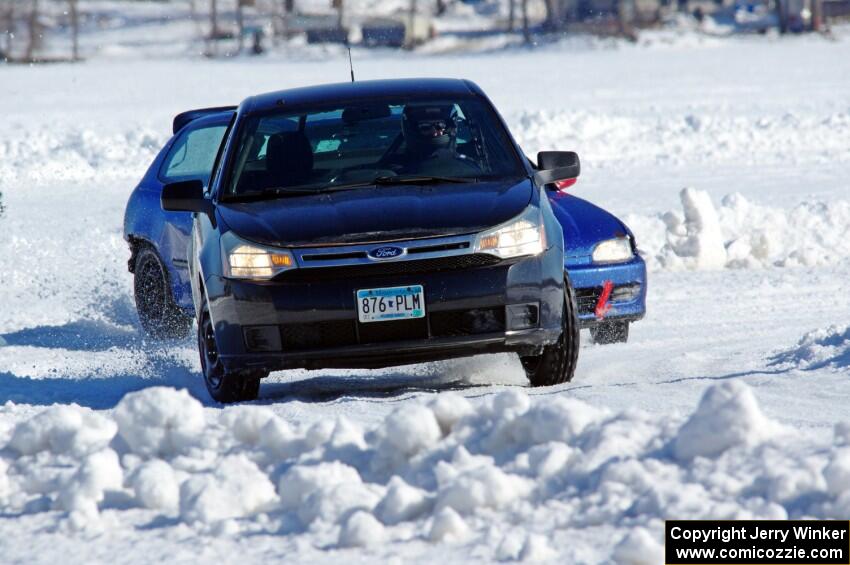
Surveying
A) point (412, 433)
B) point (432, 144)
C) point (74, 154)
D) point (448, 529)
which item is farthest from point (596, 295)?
point (74, 154)

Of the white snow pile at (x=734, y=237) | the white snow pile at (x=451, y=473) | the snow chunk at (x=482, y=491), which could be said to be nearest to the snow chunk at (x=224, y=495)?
the white snow pile at (x=451, y=473)

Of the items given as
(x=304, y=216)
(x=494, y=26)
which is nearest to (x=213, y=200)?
(x=304, y=216)

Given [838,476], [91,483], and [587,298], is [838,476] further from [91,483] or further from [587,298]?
[587,298]

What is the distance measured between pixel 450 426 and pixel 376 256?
5.25 ft

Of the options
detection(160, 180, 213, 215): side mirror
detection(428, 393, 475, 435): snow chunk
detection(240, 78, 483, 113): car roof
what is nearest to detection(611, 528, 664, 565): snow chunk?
detection(428, 393, 475, 435): snow chunk

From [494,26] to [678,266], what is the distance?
79.1m

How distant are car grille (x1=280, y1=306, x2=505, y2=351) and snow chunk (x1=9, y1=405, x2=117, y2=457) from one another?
1268 millimetres

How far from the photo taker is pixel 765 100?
3484cm

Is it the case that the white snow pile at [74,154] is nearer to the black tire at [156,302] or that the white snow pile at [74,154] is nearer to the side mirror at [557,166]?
the black tire at [156,302]

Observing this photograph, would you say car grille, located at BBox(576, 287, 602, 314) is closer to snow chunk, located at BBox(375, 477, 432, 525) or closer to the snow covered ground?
the snow covered ground

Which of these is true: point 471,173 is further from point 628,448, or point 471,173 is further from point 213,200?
point 628,448

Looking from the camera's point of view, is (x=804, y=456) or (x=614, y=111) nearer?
(x=804, y=456)

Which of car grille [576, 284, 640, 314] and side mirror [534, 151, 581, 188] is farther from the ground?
side mirror [534, 151, 581, 188]
